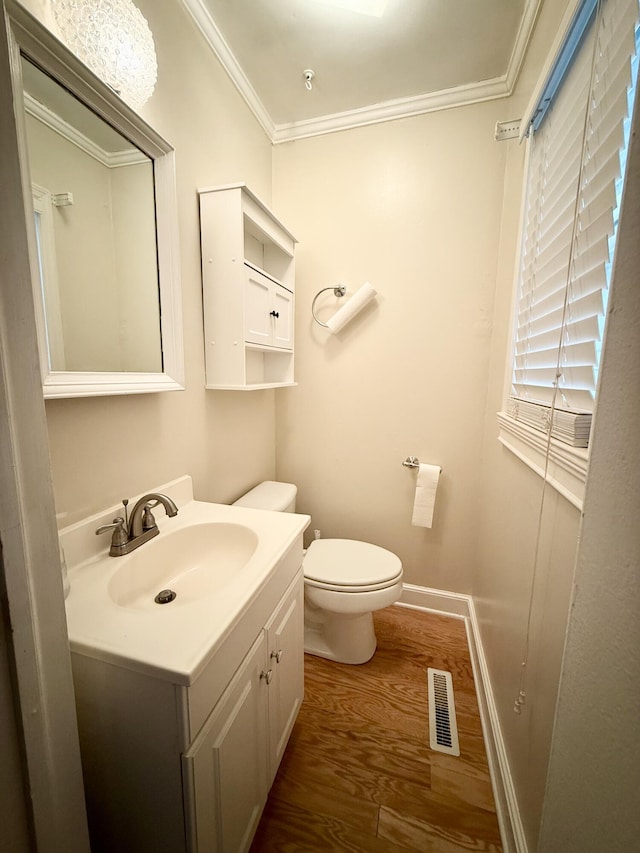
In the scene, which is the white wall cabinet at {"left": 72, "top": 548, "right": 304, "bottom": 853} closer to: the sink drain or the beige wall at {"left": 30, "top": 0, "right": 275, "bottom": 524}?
the sink drain

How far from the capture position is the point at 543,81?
93 cm

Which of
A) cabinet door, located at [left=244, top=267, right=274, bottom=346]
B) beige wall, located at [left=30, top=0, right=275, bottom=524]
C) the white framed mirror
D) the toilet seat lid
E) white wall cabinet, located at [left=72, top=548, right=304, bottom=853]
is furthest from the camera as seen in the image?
the toilet seat lid

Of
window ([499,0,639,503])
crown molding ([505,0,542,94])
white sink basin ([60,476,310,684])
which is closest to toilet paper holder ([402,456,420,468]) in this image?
window ([499,0,639,503])

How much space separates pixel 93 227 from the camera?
0.85 meters

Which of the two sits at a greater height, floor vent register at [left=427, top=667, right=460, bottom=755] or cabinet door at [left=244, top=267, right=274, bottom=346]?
cabinet door at [left=244, top=267, right=274, bottom=346]

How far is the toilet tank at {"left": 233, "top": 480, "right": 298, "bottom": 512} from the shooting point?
1.51 m

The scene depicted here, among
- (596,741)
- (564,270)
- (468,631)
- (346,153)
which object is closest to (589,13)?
(564,270)

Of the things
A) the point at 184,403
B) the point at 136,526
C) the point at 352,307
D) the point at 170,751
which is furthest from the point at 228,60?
the point at 170,751

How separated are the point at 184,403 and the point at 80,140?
75 cm

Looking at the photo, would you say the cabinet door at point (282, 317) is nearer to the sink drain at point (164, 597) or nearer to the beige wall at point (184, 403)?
the beige wall at point (184, 403)

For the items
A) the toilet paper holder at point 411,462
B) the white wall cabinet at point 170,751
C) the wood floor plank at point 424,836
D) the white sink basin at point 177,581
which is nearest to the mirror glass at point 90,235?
the white sink basin at point 177,581

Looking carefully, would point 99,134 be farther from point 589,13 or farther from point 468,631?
point 468,631

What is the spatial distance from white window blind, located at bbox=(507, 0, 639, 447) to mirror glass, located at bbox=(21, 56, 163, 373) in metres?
1.16

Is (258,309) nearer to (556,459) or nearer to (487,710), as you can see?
(556,459)
